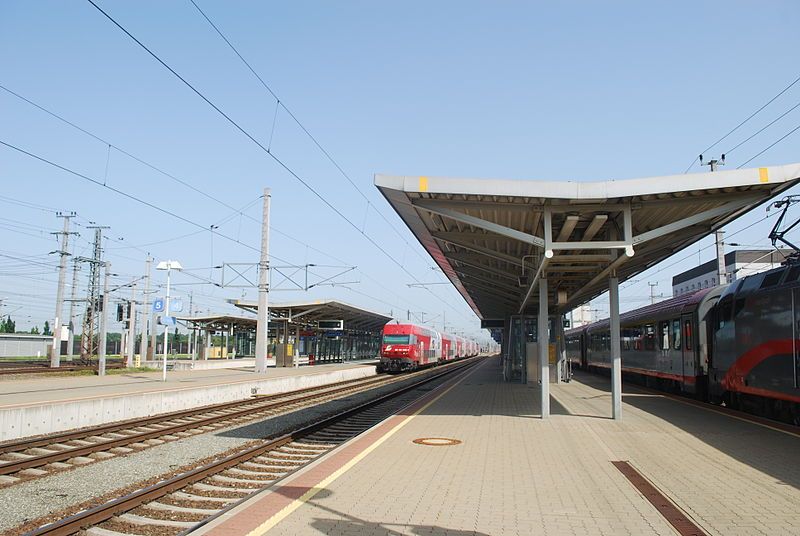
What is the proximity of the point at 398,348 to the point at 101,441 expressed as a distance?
27.0m

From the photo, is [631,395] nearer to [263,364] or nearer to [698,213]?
[698,213]

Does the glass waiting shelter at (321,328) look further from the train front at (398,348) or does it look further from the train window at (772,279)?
the train window at (772,279)

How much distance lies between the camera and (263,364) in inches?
1129

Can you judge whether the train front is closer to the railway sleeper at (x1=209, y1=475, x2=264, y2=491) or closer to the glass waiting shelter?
the glass waiting shelter

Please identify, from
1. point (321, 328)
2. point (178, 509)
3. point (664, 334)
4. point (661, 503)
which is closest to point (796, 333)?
point (661, 503)

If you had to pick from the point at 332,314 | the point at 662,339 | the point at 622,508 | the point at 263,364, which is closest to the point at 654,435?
the point at 622,508

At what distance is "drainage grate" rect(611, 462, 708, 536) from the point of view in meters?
5.72

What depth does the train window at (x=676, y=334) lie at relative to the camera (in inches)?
736

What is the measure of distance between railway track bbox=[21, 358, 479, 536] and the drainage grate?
423cm

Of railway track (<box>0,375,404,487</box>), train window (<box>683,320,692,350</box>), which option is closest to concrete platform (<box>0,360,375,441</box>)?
railway track (<box>0,375,404,487</box>)

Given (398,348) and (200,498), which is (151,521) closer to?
(200,498)

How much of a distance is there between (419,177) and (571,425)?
230 inches

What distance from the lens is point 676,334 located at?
62.3ft

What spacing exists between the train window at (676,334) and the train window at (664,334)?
616mm
